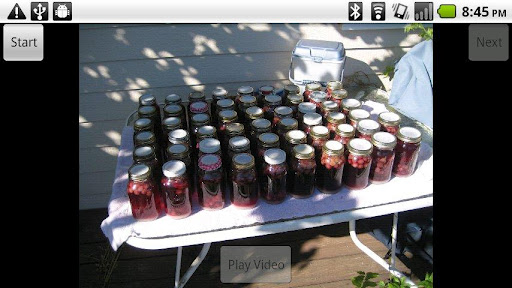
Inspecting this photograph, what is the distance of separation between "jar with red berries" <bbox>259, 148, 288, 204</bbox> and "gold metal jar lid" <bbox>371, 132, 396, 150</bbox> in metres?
0.42

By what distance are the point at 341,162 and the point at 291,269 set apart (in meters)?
1.24

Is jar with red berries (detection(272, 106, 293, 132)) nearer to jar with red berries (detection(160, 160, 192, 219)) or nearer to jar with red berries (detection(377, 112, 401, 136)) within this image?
jar with red berries (detection(377, 112, 401, 136))

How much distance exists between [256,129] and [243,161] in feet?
1.07

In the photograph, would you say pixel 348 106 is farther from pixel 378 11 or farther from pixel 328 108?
pixel 378 11

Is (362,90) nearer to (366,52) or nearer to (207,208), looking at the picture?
(366,52)

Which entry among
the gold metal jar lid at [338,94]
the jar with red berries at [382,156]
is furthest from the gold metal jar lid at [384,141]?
the gold metal jar lid at [338,94]

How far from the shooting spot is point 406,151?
1.90 m

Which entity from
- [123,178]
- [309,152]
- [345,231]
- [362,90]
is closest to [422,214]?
[345,231]

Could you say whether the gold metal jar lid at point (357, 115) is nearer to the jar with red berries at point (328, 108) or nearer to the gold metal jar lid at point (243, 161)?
the jar with red berries at point (328, 108)

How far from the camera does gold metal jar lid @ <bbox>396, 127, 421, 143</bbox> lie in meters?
1.87

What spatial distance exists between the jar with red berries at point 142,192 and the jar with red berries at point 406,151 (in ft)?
3.57

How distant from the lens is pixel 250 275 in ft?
8.74

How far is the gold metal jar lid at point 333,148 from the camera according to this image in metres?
1.75
